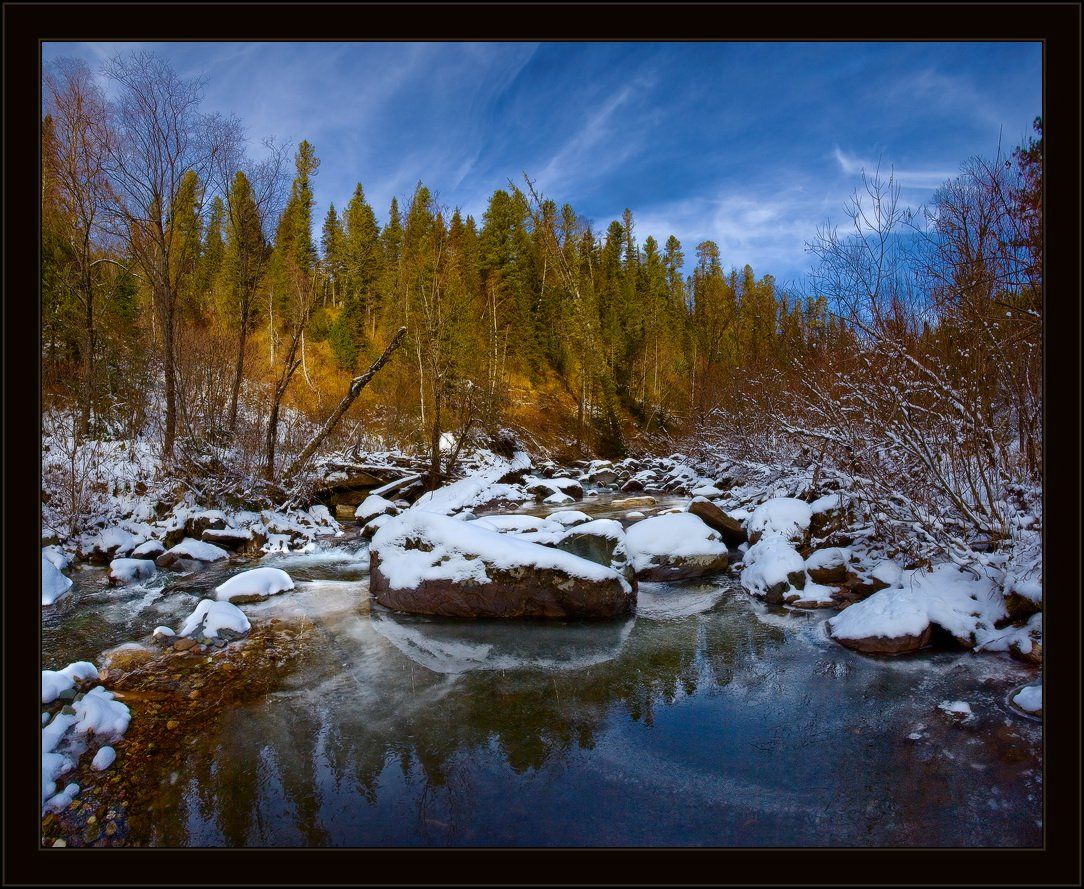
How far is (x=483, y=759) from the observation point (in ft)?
12.1

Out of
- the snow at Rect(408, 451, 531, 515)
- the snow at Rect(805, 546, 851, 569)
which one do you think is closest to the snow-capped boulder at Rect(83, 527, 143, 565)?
the snow at Rect(408, 451, 531, 515)

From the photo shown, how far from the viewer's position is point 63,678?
4.47 metres

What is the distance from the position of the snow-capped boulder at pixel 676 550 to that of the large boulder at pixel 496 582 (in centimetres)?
142

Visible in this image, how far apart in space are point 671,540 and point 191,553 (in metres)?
8.39

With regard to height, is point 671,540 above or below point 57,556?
above

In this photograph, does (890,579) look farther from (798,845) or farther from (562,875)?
(562,875)

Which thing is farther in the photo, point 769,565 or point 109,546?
point 109,546

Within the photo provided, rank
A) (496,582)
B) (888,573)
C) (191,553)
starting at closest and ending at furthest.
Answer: (496,582)
(888,573)
(191,553)

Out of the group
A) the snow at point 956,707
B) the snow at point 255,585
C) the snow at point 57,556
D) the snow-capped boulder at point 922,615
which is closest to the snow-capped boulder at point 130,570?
the snow at point 57,556

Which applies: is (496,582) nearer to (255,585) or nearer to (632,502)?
(255,585)

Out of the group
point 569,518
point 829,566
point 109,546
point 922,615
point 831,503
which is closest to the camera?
point 922,615

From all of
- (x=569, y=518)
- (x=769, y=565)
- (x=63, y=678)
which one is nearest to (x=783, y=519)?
(x=769, y=565)

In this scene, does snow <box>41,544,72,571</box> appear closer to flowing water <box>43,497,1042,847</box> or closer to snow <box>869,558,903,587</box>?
flowing water <box>43,497,1042,847</box>
